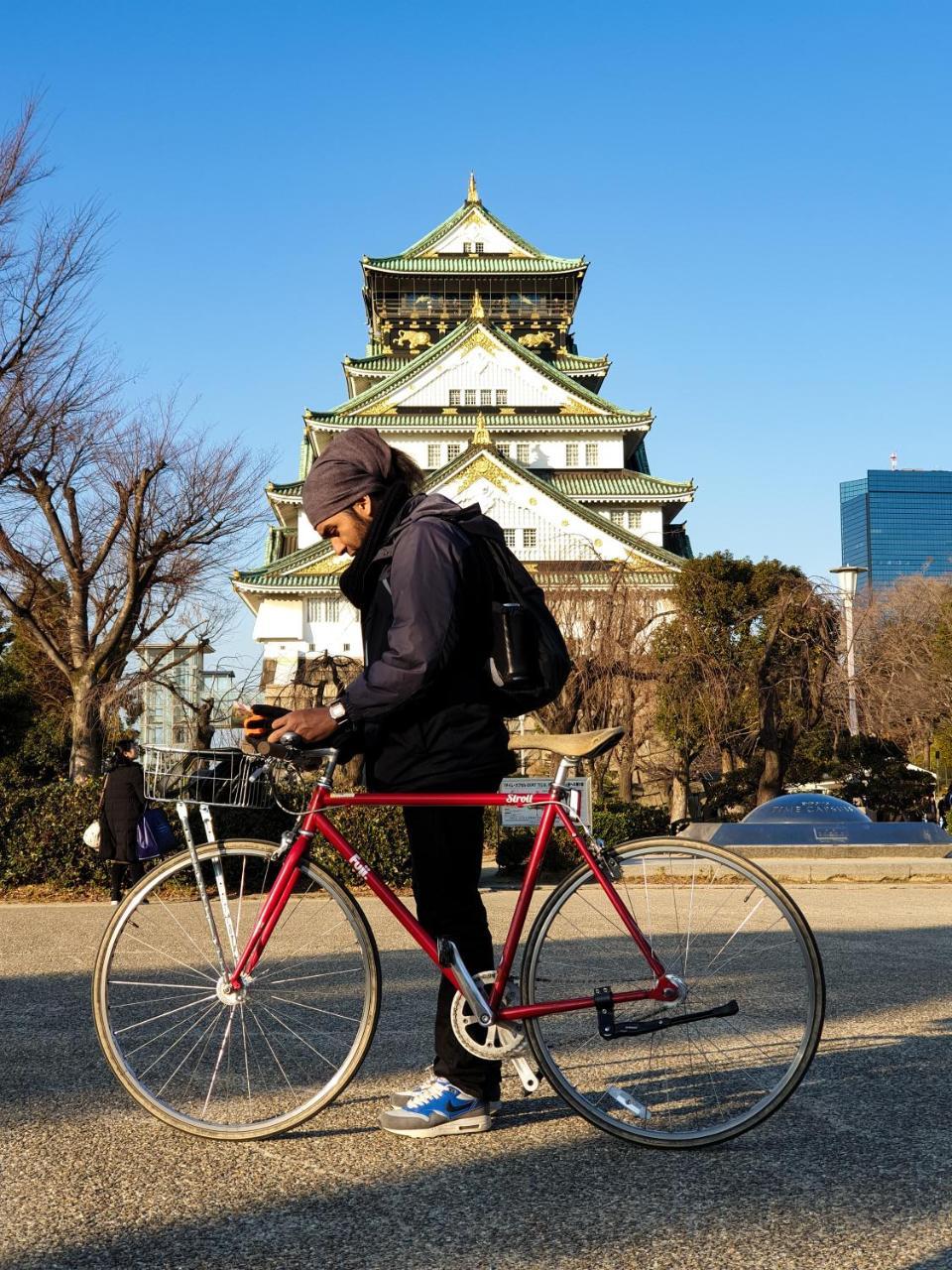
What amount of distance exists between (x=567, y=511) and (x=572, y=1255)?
129 ft

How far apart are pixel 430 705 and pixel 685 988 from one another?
952 mm

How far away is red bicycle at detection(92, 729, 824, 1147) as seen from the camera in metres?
3.20

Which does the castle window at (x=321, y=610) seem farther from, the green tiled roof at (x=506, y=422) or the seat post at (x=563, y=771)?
the seat post at (x=563, y=771)

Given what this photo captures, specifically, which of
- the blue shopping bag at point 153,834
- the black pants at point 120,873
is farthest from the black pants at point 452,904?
the black pants at point 120,873

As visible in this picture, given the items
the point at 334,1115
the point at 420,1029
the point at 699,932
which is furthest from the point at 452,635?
the point at 420,1029

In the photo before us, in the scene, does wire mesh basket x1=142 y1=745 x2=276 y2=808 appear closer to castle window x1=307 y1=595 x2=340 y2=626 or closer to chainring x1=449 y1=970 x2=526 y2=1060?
chainring x1=449 y1=970 x2=526 y2=1060

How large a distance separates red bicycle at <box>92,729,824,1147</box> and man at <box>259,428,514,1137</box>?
0.08 m

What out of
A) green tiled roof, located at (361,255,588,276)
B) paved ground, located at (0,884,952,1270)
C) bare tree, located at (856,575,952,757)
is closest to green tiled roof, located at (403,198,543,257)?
green tiled roof, located at (361,255,588,276)

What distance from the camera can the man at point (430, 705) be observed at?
3211mm

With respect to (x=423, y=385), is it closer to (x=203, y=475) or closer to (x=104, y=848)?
(x=203, y=475)

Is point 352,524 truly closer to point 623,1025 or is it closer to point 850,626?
point 623,1025

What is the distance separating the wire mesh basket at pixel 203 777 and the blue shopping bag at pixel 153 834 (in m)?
7.66

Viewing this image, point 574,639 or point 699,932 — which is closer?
point 699,932

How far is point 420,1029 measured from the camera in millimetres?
4770
